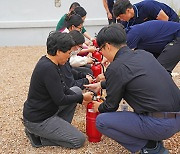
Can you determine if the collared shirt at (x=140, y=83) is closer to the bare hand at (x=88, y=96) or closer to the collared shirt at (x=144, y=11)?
the bare hand at (x=88, y=96)

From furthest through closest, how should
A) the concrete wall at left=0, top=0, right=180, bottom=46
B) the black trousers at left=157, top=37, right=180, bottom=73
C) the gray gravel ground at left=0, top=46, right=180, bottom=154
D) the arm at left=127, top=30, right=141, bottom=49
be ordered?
1. the concrete wall at left=0, top=0, right=180, bottom=46
2. the black trousers at left=157, top=37, right=180, bottom=73
3. the arm at left=127, top=30, right=141, bottom=49
4. the gray gravel ground at left=0, top=46, right=180, bottom=154

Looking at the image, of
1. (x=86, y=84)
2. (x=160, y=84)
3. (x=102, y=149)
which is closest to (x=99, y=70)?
(x=86, y=84)

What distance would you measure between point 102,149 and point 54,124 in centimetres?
53

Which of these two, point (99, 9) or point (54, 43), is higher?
point (54, 43)

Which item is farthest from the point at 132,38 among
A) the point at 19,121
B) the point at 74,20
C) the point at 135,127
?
the point at 19,121

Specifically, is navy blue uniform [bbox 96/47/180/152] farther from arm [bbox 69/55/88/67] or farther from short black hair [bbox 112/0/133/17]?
arm [bbox 69/55/88/67]

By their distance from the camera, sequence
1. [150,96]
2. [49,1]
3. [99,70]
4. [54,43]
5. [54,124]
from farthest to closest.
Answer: [49,1], [99,70], [54,124], [54,43], [150,96]

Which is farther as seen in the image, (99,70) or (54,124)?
(99,70)

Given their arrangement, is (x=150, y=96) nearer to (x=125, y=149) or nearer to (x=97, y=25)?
(x=125, y=149)

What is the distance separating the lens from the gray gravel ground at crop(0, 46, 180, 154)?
3.16 m

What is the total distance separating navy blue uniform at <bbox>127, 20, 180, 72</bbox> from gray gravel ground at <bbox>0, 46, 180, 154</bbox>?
1033mm

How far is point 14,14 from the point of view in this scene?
8.77 meters

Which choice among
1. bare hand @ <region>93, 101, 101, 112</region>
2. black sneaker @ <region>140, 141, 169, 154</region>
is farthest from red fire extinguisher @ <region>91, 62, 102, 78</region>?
black sneaker @ <region>140, 141, 169, 154</region>

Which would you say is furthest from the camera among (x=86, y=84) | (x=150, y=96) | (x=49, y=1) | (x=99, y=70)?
(x=49, y=1)
